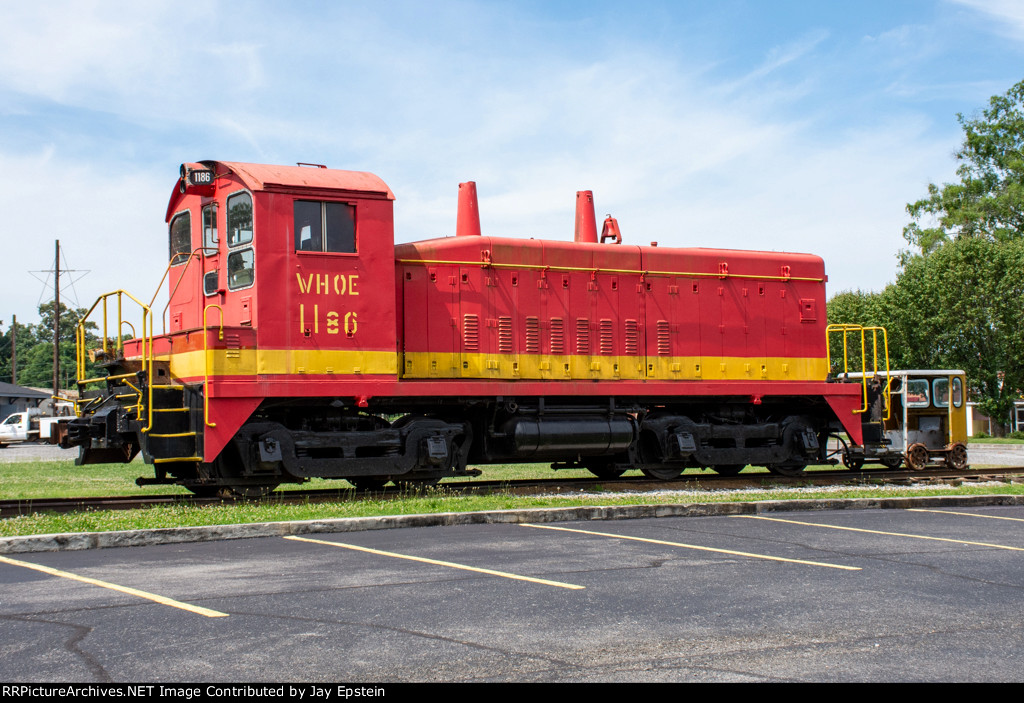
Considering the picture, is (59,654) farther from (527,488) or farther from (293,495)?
(527,488)

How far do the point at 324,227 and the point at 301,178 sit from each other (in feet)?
2.25

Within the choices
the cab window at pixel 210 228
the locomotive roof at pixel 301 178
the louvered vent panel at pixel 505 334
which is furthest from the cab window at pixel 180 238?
the louvered vent panel at pixel 505 334

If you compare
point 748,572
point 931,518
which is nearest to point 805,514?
point 931,518

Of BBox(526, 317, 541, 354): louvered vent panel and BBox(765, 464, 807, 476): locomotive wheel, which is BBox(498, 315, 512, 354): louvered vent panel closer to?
BBox(526, 317, 541, 354): louvered vent panel

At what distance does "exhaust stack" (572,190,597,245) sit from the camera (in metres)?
14.9

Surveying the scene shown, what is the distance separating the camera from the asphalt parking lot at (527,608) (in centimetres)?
451

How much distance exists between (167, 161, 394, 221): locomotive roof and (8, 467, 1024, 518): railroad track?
3.89 meters

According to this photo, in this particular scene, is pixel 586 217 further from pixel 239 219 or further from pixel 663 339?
pixel 239 219

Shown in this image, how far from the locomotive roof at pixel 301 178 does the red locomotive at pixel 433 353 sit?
0.03m

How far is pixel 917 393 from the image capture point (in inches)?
747

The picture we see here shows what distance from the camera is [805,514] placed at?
10.3 m

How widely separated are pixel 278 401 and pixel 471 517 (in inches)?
138

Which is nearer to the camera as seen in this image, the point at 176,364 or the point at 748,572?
the point at 748,572

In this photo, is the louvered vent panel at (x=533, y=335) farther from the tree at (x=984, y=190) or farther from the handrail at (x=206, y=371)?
the tree at (x=984, y=190)
